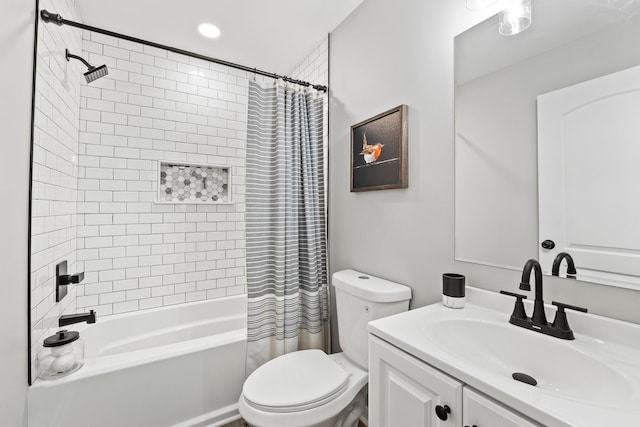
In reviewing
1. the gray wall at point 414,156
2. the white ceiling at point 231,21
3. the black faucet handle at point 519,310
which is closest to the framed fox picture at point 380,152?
the gray wall at point 414,156

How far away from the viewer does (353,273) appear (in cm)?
173

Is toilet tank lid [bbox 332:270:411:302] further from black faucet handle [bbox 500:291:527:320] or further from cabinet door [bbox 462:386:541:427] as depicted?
cabinet door [bbox 462:386:541:427]

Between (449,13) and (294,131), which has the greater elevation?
(449,13)

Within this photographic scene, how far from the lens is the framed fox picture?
1479 mm

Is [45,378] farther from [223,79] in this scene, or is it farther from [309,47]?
[309,47]

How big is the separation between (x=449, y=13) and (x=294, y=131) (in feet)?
3.49

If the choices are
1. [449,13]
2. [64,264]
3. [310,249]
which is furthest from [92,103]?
[449,13]

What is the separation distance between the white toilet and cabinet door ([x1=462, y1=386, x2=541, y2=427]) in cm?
66

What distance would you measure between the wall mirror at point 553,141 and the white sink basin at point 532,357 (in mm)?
245

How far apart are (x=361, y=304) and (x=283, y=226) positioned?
2.31 feet

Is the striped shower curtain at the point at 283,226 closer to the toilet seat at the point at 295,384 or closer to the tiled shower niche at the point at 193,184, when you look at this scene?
the toilet seat at the point at 295,384

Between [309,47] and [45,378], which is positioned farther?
[309,47]

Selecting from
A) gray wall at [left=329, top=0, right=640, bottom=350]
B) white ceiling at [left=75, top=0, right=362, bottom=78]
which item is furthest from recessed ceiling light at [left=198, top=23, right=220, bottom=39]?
gray wall at [left=329, top=0, right=640, bottom=350]

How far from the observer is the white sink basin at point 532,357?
712mm
